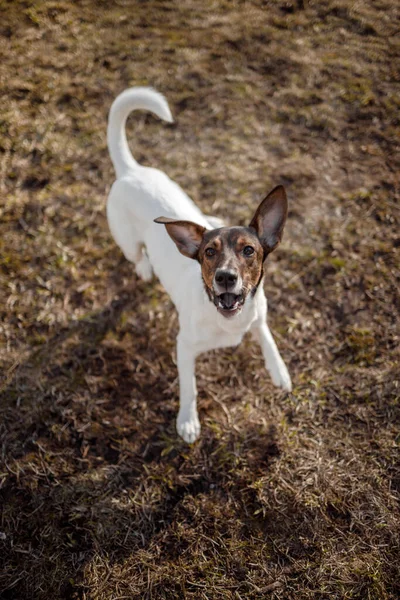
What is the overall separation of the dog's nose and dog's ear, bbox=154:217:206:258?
469mm

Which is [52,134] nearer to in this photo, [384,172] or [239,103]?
[239,103]

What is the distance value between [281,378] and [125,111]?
2779mm

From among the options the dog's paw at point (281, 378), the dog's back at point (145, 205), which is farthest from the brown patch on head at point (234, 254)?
the dog's paw at point (281, 378)

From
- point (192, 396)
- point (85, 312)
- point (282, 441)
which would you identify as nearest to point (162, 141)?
point (85, 312)

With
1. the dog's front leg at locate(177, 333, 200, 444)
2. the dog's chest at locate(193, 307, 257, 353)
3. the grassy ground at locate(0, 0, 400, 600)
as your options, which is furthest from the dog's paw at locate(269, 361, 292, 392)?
the dog's front leg at locate(177, 333, 200, 444)

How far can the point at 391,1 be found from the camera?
682cm

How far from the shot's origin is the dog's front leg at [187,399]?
3.28 m

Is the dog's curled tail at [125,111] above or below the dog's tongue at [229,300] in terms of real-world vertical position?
above

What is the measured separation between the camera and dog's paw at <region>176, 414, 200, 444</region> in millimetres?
3371

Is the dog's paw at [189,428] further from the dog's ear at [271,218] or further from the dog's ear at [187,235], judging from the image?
the dog's ear at [271,218]

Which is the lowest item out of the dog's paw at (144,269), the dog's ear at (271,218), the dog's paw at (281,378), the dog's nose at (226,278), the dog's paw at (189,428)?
the dog's paw at (189,428)

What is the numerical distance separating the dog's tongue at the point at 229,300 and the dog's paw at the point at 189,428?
1.29m

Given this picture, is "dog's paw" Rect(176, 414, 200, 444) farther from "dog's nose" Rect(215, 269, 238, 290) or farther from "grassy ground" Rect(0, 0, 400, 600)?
"dog's nose" Rect(215, 269, 238, 290)

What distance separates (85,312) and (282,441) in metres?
2.33
